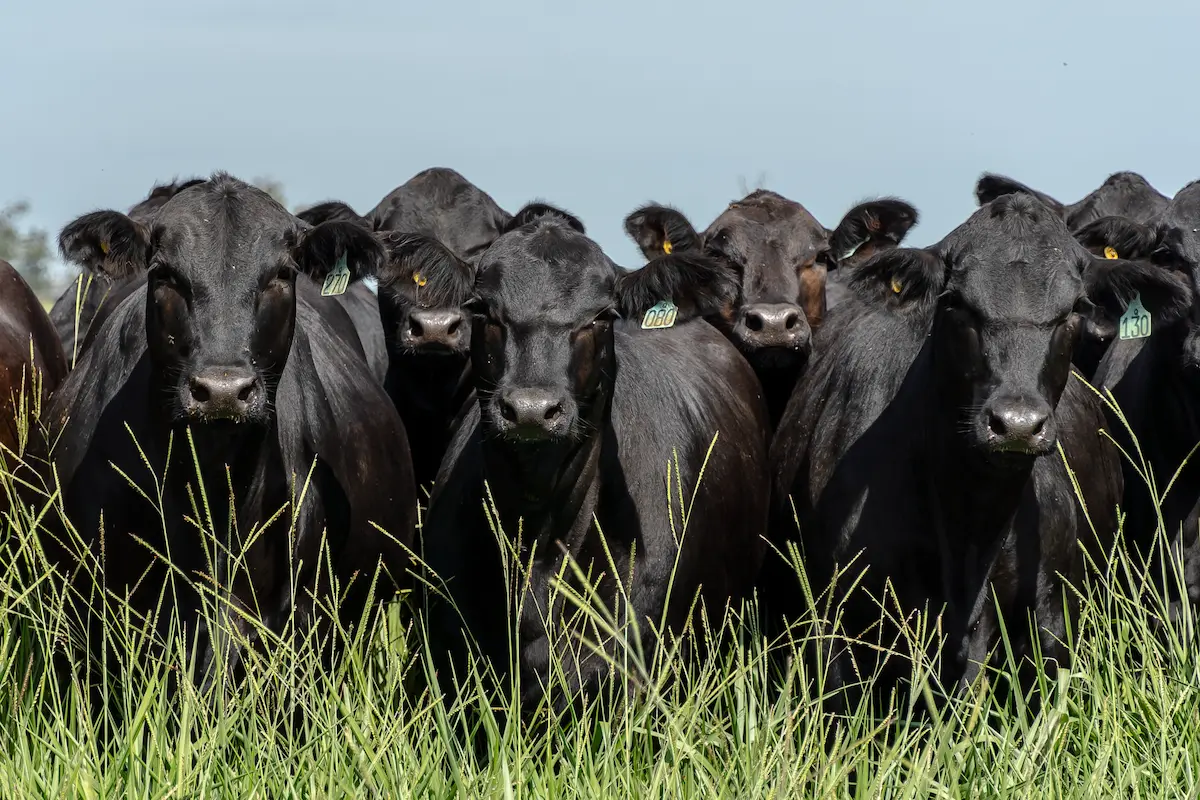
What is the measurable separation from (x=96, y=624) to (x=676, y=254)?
2.50m

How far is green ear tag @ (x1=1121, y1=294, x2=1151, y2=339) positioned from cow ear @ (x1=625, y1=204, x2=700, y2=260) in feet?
9.70

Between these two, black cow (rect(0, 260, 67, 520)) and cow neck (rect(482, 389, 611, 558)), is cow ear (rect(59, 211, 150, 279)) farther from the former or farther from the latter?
cow neck (rect(482, 389, 611, 558))

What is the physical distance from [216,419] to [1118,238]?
13.2 ft

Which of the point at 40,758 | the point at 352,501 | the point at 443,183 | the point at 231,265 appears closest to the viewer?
the point at 40,758

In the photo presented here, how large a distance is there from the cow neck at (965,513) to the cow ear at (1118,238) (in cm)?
164

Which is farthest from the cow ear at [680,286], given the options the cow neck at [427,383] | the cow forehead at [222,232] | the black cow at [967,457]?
the cow neck at [427,383]

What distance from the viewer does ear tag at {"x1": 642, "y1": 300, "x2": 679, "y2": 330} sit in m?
5.77

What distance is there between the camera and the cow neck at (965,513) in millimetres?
5441

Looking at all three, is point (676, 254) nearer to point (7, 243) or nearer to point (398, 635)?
point (398, 635)

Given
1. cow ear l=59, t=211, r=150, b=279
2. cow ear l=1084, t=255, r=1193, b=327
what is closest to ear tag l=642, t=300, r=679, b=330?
cow ear l=1084, t=255, r=1193, b=327

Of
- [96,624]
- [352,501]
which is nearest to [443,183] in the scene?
[352,501]

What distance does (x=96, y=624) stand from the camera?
5.59 metres

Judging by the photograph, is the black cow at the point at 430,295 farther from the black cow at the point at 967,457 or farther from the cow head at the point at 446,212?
the black cow at the point at 967,457

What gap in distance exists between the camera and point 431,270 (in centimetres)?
576
